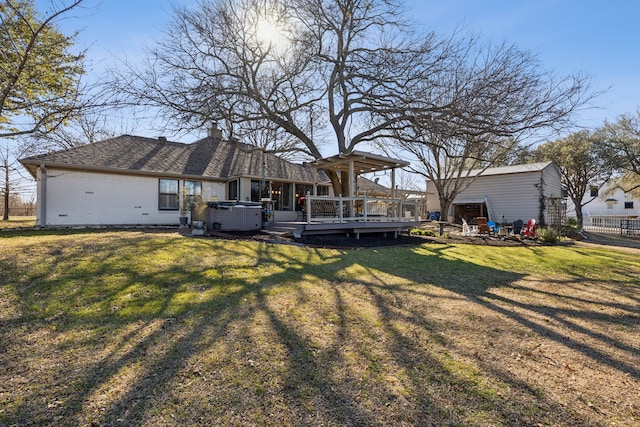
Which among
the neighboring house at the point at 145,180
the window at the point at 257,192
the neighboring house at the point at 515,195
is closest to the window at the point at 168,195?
the neighboring house at the point at 145,180

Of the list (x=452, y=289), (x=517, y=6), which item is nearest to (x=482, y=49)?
(x=517, y=6)

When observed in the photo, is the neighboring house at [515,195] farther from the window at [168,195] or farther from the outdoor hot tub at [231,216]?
the window at [168,195]

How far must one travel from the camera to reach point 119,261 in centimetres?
584

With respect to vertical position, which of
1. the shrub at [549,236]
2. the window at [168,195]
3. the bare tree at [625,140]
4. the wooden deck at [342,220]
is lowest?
the shrub at [549,236]

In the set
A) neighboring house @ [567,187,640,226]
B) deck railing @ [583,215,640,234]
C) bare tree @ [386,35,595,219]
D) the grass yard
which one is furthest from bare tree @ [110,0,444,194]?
neighboring house @ [567,187,640,226]

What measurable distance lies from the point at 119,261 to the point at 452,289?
6.26 meters

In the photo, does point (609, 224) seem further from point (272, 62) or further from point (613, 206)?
point (272, 62)

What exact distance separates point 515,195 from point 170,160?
2224 centimetres

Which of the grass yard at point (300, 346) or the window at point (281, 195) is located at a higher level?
the window at point (281, 195)

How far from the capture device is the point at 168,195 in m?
15.1

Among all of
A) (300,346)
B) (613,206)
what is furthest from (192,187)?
(613,206)

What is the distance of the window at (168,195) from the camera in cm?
1488

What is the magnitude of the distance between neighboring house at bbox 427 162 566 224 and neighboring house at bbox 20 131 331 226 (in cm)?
1238

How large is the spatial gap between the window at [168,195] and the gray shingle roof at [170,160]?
0.70m
